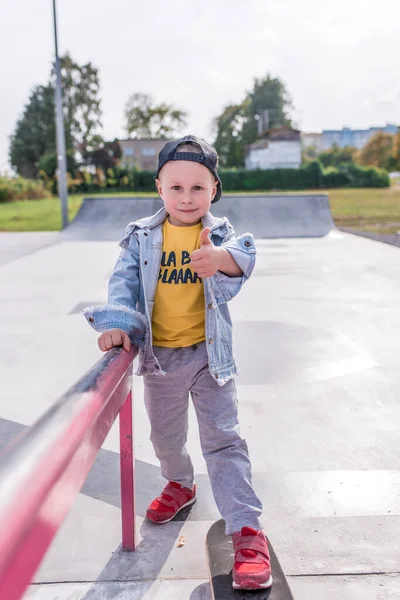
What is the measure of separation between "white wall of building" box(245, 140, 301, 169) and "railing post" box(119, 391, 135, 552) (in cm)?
6652

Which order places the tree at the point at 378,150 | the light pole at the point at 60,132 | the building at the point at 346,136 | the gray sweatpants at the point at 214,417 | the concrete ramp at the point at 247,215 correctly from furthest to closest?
the building at the point at 346,136, the tree at the point at 378,150, the light pole at the point at 60,132, the concrete ramp at the point at 247,215, the gray sweatpants at the point at 214,417

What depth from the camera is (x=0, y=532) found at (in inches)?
25.2

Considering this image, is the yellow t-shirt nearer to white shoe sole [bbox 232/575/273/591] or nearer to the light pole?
white shoe sole [bbox 232/575/273/591]

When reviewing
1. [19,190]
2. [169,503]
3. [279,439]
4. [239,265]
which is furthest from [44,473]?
[19,190]

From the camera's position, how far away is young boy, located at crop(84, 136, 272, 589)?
1835 mm

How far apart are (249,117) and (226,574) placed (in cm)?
8695

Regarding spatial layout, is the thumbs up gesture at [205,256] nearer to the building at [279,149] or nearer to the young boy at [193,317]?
the young boy at [193,317]

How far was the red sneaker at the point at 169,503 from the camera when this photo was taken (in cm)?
221

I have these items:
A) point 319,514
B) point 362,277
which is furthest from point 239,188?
point 319,514

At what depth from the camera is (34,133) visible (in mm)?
66750

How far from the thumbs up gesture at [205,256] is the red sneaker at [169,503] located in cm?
97

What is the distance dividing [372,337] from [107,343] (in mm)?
3529

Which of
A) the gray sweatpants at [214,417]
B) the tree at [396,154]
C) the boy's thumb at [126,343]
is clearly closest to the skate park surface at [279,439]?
the gray sweatpants at [214,417]

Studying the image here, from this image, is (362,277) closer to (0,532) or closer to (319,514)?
(319,514)
